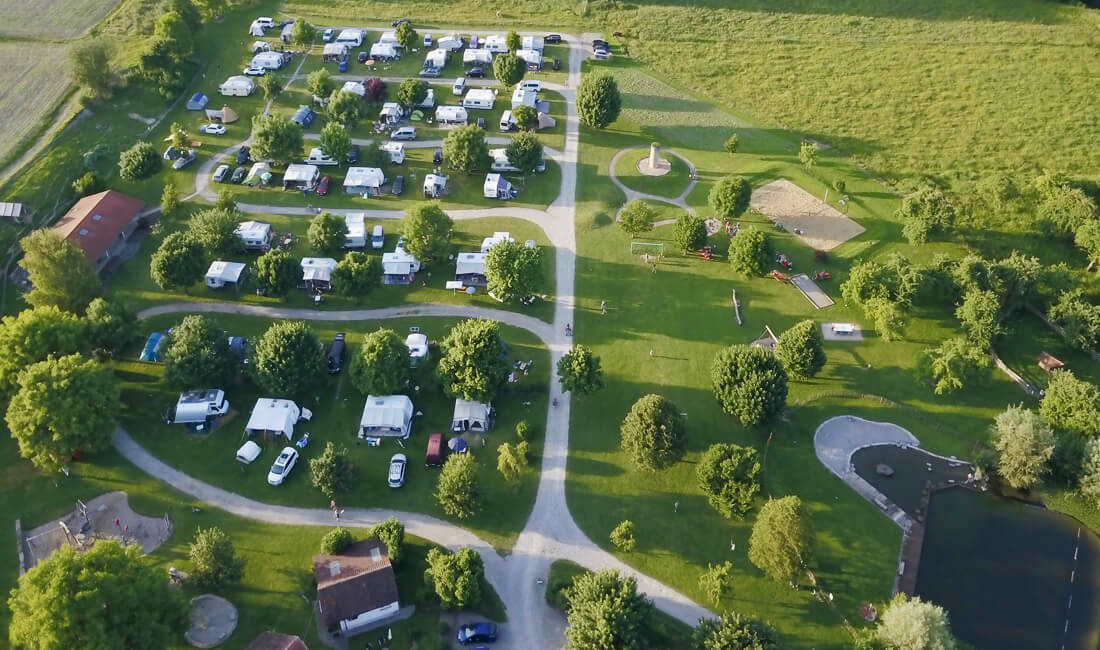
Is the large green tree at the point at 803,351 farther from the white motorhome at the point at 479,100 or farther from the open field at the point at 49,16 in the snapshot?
the open field at the point at 49,16

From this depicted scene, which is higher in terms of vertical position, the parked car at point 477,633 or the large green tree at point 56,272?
the large green tree at point 56,272

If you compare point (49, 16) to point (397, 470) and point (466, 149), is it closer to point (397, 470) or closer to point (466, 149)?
point (466, 149)

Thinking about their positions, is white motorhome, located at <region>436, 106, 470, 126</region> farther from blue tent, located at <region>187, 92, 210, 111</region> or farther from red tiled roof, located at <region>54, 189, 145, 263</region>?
red tiled roof, located at <region>54, 189, 145, 263</region>

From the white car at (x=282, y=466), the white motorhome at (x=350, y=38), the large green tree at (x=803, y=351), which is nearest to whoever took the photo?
the white car at (x=282, y=466)

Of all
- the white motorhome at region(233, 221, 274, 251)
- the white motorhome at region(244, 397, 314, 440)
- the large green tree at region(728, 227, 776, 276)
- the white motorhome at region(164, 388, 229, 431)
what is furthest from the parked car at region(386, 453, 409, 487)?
the large green tree at region(728, 227, 776, 276)

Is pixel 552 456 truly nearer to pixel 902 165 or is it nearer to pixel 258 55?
pixel 902 165

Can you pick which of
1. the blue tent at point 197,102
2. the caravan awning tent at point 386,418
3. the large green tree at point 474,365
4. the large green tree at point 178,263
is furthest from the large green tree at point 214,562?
the blue tent at point 197,102
